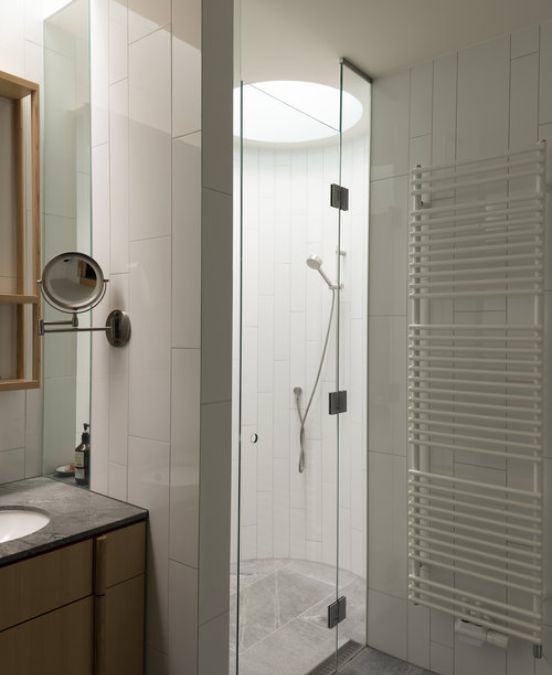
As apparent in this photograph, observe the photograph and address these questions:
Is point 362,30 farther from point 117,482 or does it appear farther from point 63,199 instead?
point 117,482

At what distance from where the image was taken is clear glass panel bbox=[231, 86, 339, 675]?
209 cm

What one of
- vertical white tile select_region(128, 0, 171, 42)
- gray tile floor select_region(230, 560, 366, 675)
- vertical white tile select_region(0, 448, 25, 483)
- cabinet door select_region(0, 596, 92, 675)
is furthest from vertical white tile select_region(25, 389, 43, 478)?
vertical white tile select_region(128, 0, 171, 42)

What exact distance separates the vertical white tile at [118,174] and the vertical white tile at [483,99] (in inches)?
51.8

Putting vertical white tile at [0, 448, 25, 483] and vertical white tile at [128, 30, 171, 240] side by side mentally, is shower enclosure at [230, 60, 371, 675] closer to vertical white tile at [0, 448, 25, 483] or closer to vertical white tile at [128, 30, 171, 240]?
vertical white tile at [128, 30, 171, 240]

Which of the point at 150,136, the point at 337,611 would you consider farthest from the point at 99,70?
the point at 337,611

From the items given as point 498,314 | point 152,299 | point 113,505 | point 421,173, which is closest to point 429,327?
point 498,314

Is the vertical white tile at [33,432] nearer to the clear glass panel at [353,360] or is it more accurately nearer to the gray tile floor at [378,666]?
the clear glass panel at [353,360]

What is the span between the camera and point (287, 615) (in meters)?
2.23

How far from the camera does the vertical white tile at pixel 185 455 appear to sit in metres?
1.58

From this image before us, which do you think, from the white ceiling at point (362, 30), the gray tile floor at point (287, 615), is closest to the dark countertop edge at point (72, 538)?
the gray tile floor at point (287, 615)

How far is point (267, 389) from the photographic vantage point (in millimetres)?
2189

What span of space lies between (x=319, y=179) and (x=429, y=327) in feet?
2.50

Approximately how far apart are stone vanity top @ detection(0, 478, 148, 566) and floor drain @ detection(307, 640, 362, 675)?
118cm

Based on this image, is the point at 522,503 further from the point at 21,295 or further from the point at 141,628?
the point at 21,295
